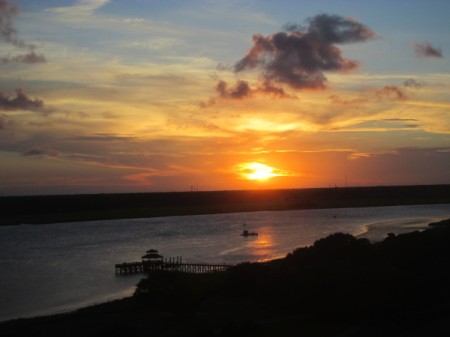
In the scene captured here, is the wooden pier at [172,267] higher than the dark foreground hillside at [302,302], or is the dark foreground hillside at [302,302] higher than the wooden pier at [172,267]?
the dark foreground hillside at [302,302]

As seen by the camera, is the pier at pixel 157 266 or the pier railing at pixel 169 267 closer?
the pier railing at pixel 169 267

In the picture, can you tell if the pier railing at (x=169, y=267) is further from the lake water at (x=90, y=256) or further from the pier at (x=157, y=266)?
the lake water at (x=90, y=256)

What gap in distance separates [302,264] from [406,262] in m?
7.99

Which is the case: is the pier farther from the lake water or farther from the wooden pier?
the lake water

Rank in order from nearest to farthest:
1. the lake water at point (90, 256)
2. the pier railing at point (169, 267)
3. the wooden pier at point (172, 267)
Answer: the lake water at point (90, 256)
the wooden pier at point (172, 267)
the pier railing at point (169, 267)

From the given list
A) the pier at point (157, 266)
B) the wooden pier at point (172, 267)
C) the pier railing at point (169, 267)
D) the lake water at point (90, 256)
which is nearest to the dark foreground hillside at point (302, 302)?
the lake water at point (90, 256)

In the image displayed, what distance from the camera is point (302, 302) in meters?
34.4

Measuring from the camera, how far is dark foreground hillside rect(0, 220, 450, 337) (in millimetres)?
29188

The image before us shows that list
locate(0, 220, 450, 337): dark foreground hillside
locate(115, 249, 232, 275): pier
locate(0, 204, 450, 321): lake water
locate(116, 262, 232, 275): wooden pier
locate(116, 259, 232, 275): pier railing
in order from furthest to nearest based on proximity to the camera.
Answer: locate(115, 249, 232, 275): pier < locate(116, 259, 232, 275): pier railing < locate(116, 262, 232, 275): wooden pier < locate(0, 204, 450, 321): lake water < locate(0, 220, 450, 337): dark foreground hillside

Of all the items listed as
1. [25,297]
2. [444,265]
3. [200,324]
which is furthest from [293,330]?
[25,297]

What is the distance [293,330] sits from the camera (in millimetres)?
29547

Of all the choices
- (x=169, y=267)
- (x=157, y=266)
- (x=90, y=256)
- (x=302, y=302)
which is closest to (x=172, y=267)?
(x=169, y=267)

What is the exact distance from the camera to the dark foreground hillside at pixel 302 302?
2919 centimetres

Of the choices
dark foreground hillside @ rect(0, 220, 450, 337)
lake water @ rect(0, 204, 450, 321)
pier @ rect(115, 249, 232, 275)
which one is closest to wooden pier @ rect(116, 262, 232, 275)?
pier @ rect(115, 249, 232, 275)
